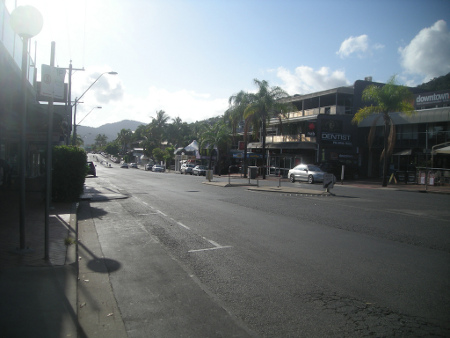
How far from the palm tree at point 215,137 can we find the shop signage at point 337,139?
45.3 ft

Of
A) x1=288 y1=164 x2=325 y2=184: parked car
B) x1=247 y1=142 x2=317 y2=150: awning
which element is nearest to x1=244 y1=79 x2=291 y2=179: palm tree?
x1=247 y1=142 x2=317 y2=150: awning

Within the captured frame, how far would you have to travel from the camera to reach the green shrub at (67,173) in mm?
13336

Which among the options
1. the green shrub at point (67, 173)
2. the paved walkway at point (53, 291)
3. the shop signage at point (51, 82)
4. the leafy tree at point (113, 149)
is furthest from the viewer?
the leafy tree at point (113, 149)

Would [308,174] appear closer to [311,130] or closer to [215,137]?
[311,130]

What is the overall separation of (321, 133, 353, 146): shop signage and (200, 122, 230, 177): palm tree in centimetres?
1381

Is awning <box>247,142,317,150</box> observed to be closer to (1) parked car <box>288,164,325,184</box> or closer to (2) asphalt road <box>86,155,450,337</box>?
(1) parked car <box>288,164,325,184</box>

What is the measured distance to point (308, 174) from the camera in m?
29.9

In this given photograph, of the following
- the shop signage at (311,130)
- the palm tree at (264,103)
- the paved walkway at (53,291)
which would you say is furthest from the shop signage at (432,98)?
the paved walkway at (53,291)

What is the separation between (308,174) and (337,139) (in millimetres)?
10636

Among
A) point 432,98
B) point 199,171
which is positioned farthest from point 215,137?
point 432,98

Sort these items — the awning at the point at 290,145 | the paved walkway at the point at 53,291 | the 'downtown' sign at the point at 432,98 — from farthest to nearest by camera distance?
the awning at the point at 290,145, the 'downtown' sign at the point at 432,98, the paved walkway at the point at 53,291

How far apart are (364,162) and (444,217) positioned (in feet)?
100

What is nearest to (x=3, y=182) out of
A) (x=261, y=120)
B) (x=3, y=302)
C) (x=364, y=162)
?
(x=3, y=302)

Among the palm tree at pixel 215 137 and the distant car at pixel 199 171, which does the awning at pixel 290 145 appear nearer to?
the palm tree at pixel 215 137
